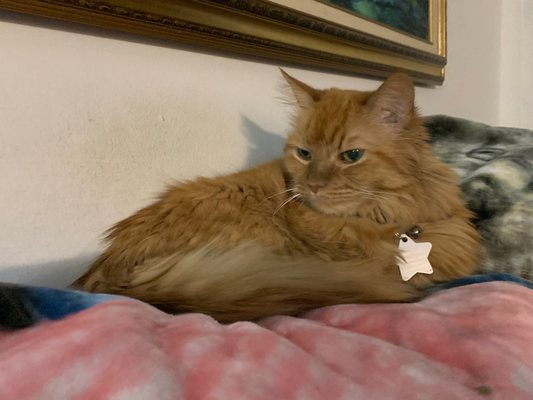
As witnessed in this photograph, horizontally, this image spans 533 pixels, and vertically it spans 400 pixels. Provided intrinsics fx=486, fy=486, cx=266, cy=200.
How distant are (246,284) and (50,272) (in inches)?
16.1

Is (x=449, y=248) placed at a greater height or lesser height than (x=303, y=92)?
lesser

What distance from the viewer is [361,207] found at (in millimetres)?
1027

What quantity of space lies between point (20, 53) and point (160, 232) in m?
0.38

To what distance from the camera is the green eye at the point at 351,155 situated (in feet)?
Result: 3.37

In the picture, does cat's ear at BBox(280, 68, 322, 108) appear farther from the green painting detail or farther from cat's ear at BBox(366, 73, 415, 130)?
the green painting detail

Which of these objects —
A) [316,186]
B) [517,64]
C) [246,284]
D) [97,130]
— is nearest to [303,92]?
[316,186]

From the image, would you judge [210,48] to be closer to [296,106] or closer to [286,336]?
[296,106]

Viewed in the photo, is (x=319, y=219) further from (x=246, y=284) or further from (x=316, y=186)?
(x=246, y=284)

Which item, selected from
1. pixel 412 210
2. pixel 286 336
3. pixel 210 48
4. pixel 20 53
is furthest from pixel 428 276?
pixel 20 53

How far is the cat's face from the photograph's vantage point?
1.01 meters

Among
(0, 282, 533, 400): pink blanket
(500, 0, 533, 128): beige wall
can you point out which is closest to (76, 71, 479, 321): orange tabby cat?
(0, 282, 533, 400): pink blanket

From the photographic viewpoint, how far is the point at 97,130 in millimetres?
941

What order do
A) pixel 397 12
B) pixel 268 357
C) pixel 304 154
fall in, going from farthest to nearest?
pixel 397 12 < pixel 304 154 < pixel 268 357

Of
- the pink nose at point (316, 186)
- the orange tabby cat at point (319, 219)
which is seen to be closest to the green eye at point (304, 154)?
the orange tabby cat at point (319, 219)
